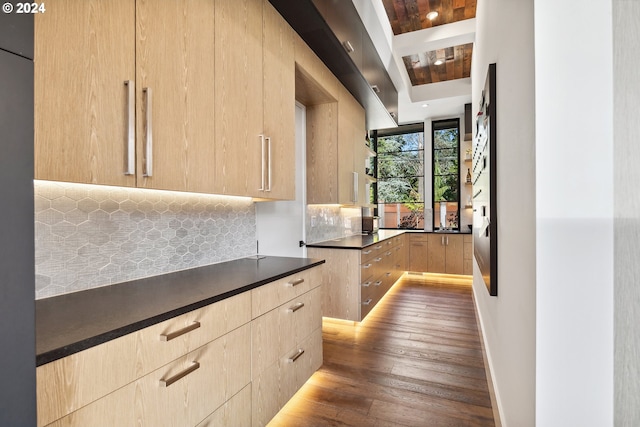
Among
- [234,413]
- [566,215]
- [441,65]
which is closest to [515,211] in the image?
[566,215]

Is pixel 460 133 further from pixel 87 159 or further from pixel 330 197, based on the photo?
pixel 87 159

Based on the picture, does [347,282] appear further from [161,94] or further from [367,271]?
[161,94]

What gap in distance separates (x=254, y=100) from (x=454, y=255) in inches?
199

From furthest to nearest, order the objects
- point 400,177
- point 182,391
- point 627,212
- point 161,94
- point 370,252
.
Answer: point 400,177 < point 370,252 < point 161,94 < point 182,391 < point 627,212

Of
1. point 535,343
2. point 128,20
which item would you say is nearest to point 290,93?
point 128,20

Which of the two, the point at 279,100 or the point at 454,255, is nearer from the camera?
the point at 279,100

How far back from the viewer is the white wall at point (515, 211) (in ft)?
3.54

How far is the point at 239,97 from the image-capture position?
5.93 feet

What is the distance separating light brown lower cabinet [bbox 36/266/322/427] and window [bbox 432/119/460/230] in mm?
5050

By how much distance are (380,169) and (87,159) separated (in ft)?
20.3

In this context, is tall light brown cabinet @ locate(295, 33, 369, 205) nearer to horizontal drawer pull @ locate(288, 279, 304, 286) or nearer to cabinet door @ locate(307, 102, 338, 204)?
cabinet door @ locate(307, 102, 338, 204)

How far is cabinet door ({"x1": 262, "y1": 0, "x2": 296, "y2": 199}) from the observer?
80.9 inches


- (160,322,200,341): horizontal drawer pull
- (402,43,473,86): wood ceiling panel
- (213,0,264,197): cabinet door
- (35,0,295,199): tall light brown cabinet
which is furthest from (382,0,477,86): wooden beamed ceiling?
(160,322,200,341): horizontal drawer pull

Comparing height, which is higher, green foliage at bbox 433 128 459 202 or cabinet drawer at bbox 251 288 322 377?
green foliage at bbox 433 128 459 202
